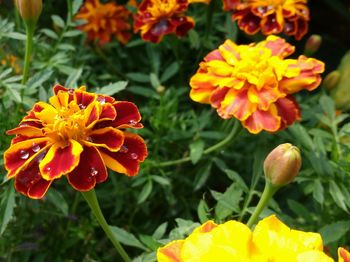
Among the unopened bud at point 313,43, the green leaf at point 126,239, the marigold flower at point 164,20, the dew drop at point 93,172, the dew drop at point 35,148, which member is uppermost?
the dew drop at point 93,172

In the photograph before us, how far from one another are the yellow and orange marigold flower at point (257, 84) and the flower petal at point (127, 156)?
0.67ft

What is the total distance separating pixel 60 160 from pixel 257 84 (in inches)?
14.7

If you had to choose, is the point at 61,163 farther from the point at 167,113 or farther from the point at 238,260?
the point at 167,113

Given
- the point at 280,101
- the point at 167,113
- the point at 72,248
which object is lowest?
the point at 72,248

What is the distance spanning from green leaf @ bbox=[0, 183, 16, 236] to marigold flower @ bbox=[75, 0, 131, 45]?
50cm

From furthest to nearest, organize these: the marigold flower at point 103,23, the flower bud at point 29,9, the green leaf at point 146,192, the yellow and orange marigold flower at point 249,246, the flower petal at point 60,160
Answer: the marigold flower at point 103,23
the green leaf at point 146,192
the flower bud at point 29,9
the flower petal at point 60,160
the yellow and orange marigold flower at point 249,246

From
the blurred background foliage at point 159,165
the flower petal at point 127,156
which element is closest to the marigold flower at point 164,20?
the blurred background foliage at point 159,165

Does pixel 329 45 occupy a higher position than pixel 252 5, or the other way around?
pixel 252 5

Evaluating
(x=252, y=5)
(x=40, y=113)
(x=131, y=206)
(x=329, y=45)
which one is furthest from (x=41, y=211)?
(x=329, y=45)

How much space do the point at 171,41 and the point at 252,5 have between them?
205 mm

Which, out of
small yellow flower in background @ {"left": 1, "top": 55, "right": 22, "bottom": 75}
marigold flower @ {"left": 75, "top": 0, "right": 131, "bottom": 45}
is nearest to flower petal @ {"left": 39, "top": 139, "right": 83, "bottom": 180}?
small yellow flower in background @ {"left": 1, "top": 55, "right": 22, "bottom": 75}

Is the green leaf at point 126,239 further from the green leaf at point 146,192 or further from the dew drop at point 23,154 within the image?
the dew drop at point 23,154

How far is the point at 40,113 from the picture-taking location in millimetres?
751

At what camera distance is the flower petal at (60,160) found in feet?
2.27
